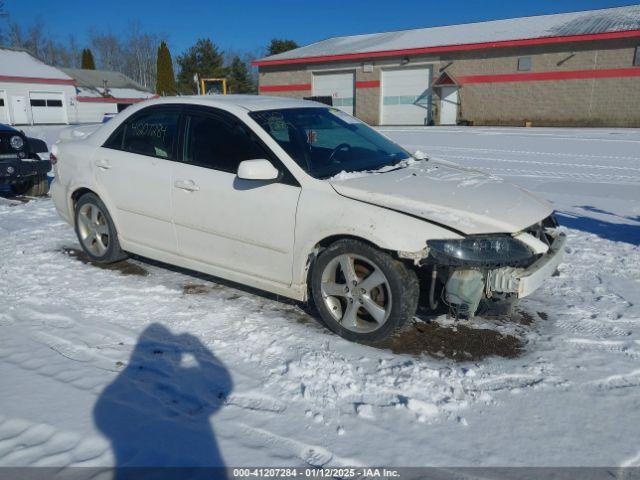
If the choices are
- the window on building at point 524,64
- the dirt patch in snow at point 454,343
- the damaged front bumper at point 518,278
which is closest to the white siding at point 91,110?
the window on building at point 524,64

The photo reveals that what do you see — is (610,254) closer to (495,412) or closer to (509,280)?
(509,280)

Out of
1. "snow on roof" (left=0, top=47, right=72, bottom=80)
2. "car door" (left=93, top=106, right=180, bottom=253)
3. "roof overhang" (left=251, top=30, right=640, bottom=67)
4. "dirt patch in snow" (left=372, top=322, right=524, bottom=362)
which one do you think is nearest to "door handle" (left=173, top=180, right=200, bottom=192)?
"car door" (left=93, top=106, right=180, bottom=253)

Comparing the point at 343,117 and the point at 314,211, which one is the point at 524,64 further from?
the point at 314,211

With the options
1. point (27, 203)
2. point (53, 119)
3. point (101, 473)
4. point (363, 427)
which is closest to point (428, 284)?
point (363, 427)

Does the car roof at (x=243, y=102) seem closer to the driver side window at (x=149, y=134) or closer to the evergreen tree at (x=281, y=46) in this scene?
the driver side window at (x=149, y=134)

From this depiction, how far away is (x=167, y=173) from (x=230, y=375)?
1954 mm

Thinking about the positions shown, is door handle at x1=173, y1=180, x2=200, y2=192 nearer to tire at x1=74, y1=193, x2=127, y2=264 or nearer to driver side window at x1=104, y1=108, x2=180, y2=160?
driver side window at x1=104, y1=108, x2=180, y2=160

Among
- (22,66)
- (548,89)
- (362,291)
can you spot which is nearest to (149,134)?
(362,291)

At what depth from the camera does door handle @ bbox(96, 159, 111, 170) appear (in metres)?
4.90

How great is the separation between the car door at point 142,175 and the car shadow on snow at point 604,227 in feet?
16.2

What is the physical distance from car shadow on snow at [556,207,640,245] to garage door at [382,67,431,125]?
26419 millimetres

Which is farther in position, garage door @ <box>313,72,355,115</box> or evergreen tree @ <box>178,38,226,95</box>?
evergreen tree @ <box>178,38,226,95</box>

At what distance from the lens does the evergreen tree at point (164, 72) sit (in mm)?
59656

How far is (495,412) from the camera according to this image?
2891 mm
